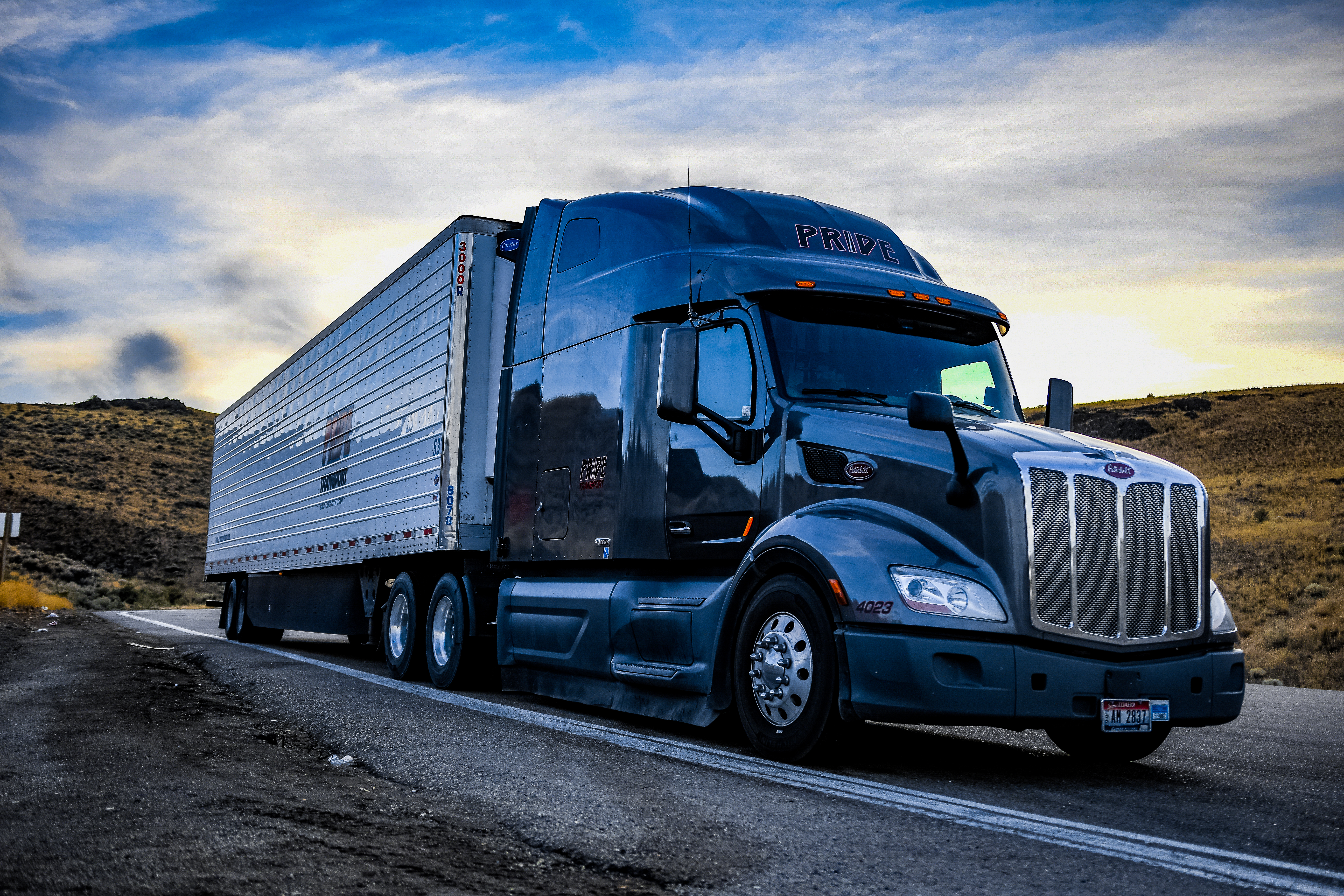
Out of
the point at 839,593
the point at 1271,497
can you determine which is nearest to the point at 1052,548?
the point at 839,593

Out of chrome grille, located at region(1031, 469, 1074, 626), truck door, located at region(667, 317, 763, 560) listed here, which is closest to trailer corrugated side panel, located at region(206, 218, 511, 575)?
truck door, located at region(667, 317, 763, 560)

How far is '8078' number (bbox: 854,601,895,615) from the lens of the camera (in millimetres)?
5508

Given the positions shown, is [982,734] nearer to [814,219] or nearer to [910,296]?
[910,296]

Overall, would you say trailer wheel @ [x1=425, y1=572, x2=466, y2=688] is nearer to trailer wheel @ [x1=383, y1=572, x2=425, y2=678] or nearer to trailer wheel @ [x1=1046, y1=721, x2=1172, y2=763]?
trailer wheel @ [x1=383, y1=572, x2=425, y2=678]

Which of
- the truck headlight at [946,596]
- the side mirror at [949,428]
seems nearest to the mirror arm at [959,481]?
the side mirror at [949,428]

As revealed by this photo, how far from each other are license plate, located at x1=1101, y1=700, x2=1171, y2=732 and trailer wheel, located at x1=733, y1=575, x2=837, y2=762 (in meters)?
1.26

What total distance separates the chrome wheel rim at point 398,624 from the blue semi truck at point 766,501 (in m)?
0.05

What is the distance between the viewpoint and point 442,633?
10.7 metres

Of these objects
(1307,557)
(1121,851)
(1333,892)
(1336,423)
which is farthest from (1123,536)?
(1336,423)

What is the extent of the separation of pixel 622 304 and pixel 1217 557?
86.2ft

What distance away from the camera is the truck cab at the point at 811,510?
552 centimetres

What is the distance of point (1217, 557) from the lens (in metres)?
29.9

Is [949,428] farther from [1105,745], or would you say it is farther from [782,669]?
[1105,745]

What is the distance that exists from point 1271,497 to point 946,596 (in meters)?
38.8
